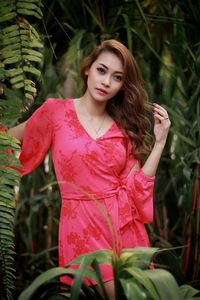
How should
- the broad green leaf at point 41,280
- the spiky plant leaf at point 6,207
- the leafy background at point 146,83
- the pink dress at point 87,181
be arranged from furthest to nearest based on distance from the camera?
1. the leafy background at point 146,83
2. the pink dress at point 87,181
3. the spiky plant leaf at point 6,207
4. the broad green leaf at point 41,280

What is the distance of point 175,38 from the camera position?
2514mm

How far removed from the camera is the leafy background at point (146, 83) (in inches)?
90.5

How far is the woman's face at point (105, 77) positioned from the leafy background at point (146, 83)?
0.74 ft

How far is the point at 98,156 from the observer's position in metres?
1.83

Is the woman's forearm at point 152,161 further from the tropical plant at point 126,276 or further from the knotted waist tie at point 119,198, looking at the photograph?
the tropical plant at point 126,276

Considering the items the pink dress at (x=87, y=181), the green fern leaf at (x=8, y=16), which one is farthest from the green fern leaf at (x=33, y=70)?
the pink dress at (x=87, y=181)

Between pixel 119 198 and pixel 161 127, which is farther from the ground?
pixel 161 127

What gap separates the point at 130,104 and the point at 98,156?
26cm

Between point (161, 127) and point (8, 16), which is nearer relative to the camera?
point (8, 16)

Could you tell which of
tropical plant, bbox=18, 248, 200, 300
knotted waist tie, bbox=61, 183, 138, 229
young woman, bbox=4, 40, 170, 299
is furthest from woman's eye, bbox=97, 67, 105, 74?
tropical plant, bbox=18, 248, 200, 300

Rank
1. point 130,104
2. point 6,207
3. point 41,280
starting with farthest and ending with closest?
point 130,104 < point 6,207 < point 41,280

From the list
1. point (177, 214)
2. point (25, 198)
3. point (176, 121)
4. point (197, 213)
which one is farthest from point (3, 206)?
point (177, 214)

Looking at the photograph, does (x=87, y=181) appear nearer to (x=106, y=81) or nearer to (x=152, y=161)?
(x=152, y=161)

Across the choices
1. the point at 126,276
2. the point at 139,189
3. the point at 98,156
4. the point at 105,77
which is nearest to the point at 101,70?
the point at 105,77
